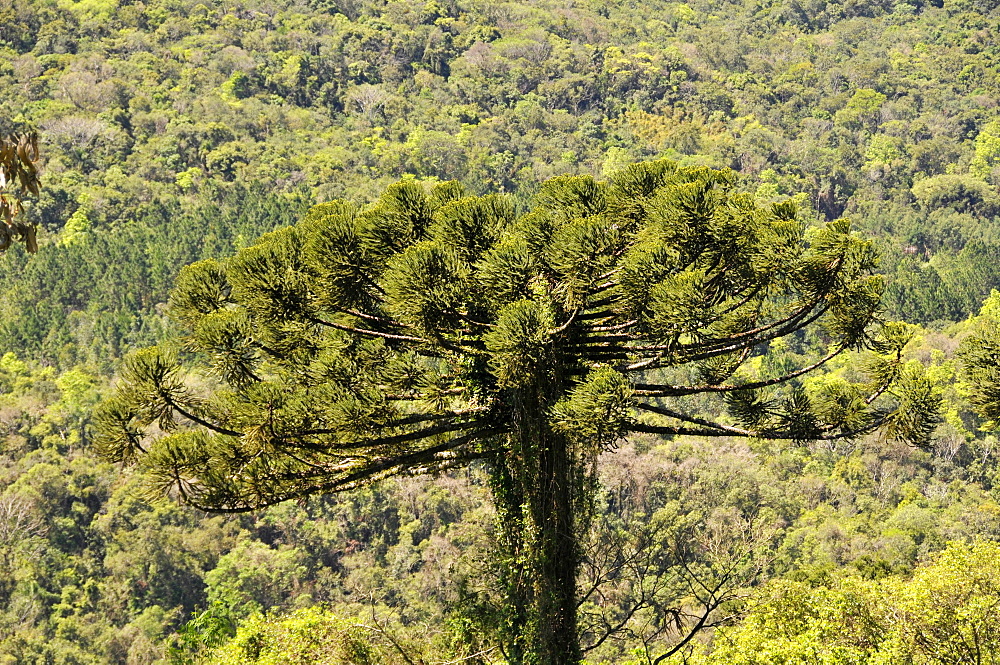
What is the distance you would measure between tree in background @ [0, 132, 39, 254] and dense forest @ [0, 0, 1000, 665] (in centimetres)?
586

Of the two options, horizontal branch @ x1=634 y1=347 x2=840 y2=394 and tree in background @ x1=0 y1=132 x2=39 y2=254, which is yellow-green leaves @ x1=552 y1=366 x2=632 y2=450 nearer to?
horizontal branch @ x1=634 y1=347 x2=840 y2=394

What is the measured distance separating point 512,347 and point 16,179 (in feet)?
14.9

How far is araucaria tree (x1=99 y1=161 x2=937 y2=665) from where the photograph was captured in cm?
923

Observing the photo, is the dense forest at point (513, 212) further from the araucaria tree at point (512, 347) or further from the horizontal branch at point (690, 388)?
the horizontal branch at point (690, 388)

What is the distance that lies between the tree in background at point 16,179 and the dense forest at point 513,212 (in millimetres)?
5864

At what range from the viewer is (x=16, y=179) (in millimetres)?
4754

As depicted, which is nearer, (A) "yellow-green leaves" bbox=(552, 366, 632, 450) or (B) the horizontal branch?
(A) "yellow-green leaves" bbox=(552, 366, 632, 450)

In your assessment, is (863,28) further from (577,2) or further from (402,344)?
(402,344)

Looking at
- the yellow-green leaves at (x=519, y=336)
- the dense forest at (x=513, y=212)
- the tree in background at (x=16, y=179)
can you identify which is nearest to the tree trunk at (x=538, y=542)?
the dense forest at (x=513, y=212)

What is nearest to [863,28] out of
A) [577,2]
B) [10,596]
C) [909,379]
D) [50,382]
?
[577,2]

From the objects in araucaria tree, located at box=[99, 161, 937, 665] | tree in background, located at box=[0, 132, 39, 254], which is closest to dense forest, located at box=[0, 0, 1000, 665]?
araucaria tree, located at box=[99, 161, 937, 665]

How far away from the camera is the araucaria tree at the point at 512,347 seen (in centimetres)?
923

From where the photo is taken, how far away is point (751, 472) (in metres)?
51.4

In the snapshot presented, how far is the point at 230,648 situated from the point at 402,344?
441 centimetres
